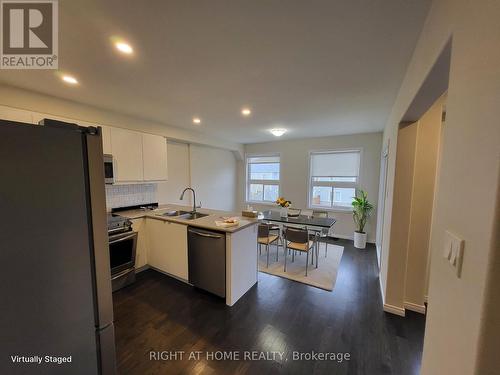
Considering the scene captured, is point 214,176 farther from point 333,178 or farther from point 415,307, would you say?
point 415,307

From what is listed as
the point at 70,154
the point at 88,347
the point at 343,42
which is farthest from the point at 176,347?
the point at 343,42

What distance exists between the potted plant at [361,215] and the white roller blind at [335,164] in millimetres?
660

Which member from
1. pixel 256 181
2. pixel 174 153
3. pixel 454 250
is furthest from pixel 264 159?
pixel 454 250

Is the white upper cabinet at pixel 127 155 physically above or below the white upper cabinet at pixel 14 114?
below

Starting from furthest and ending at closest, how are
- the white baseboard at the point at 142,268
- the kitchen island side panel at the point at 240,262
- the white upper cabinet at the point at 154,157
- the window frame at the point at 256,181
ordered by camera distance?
the window frame at the point at 256,181, the white upper cabinet at the point at 154,157, the white baseboard at the point at 142,268, the kitchen island side panel at the point at 240,262

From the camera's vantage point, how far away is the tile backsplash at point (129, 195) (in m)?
3.24

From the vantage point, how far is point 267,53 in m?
1.60

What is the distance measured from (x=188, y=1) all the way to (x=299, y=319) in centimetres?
287

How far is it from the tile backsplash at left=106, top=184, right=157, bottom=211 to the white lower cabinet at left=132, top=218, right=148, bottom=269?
62 cm

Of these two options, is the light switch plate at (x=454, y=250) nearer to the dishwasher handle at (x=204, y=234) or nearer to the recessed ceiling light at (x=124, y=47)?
the dishwasher handle at (x=204, y=234)

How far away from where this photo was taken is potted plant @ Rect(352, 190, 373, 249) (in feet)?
14.1

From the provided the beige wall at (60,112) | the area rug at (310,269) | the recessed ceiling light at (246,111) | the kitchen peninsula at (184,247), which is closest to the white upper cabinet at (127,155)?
the beige wall at (60,112)

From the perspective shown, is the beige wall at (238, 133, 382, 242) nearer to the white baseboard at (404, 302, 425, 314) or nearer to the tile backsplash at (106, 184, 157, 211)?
the white baseboard at (404, 302, 425, 314)

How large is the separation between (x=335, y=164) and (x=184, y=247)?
4.11 metres
